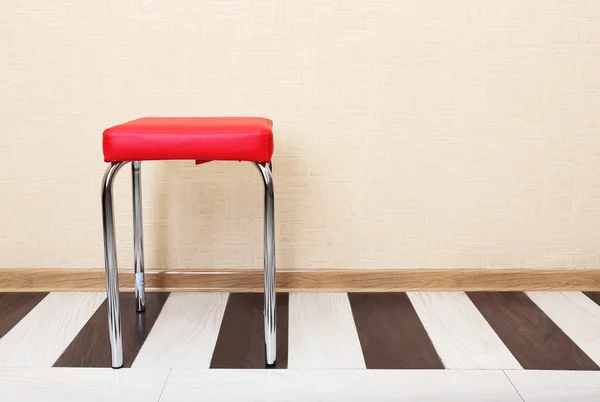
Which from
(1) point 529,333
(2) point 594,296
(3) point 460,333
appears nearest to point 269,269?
(3) point 460,333

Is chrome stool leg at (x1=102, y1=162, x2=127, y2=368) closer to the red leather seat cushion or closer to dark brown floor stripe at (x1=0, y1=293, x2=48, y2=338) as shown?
the red leather seat cushion

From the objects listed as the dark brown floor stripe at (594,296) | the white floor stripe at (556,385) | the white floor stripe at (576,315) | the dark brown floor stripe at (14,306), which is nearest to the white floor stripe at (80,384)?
the dark brown floor stripe at (14,306)

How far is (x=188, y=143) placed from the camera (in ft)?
4.65

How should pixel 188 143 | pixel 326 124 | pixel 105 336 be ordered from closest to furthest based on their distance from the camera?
pixel 188 143 < pixel 105 336 < pixel 326 124

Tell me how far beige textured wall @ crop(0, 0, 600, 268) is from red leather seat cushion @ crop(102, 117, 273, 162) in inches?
20.8

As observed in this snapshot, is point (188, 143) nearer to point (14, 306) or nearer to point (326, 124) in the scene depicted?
point (326, 124)

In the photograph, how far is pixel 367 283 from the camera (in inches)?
79.8

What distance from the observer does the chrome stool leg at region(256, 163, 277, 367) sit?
1.45 m

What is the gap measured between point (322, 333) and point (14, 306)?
798mm

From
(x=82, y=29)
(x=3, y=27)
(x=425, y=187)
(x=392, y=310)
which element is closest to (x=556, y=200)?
(x=425, y=187)

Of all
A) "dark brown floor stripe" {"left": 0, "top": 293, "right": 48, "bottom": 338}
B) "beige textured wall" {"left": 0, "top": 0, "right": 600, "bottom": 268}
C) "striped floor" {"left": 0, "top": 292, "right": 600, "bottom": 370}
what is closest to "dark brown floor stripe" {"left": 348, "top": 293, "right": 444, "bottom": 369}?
"striped floor" {"left": 0, "top": 292, "right": 600, "bottom": 370}

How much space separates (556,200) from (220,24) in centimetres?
100

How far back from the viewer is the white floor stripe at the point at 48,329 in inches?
62.4

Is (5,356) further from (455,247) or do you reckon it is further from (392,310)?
(455,247)
